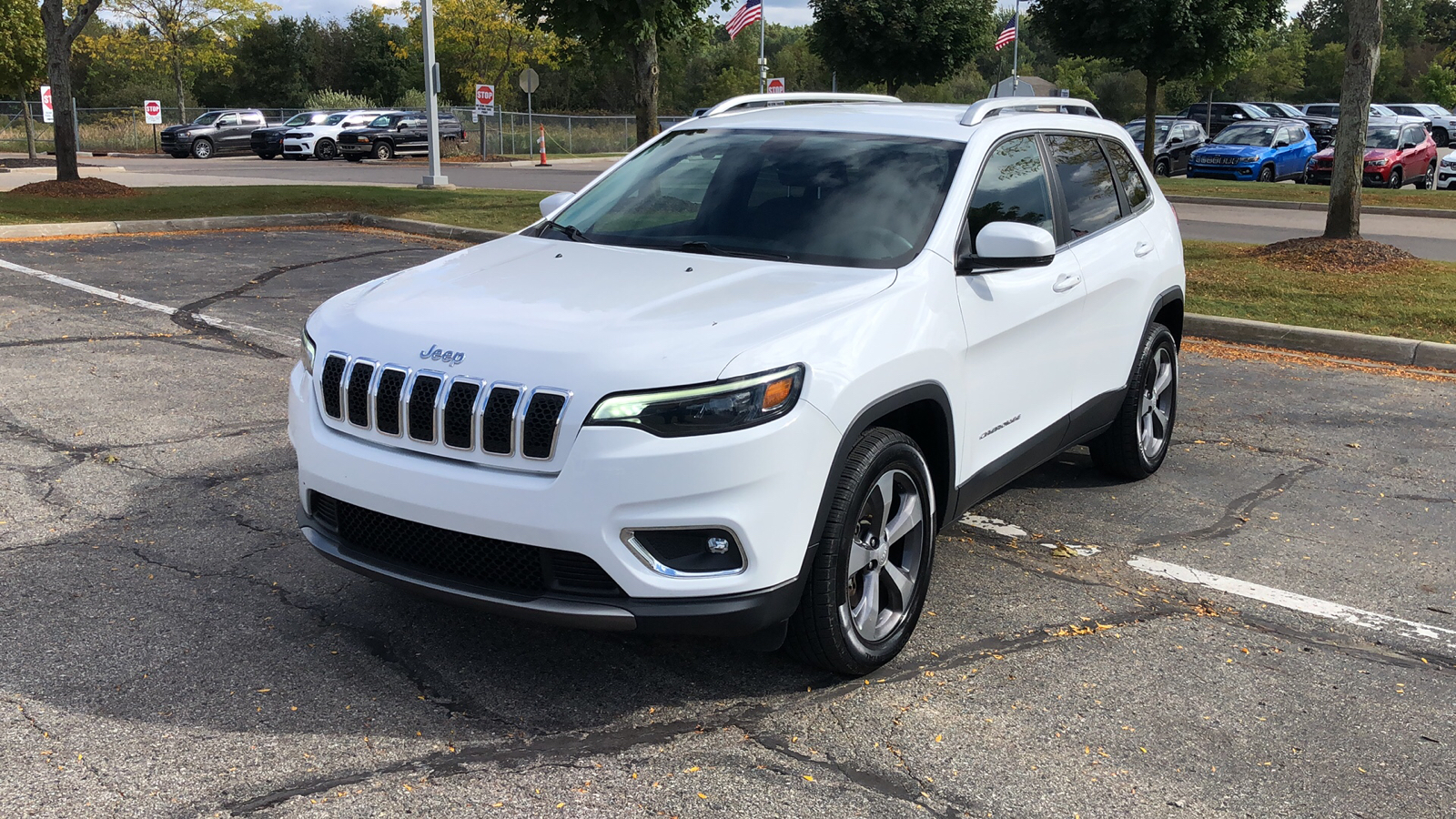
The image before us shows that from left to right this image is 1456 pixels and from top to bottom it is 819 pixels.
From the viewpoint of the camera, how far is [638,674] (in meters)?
3.92

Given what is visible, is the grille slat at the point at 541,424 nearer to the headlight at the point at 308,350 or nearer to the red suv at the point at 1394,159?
the headlight at the point at 308,350

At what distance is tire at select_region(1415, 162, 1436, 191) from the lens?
3103 centimetres

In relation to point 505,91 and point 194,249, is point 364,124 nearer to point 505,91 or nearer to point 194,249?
point 194,249

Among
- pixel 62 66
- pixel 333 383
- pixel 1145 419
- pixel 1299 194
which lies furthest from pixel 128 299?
pixel 1299 194

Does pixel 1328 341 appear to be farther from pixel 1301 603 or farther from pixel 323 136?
pixel 323 136

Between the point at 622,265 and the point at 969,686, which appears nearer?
the point at 969,686

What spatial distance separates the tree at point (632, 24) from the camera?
55.3 ft

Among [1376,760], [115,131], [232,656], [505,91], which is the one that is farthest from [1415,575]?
[505,91]

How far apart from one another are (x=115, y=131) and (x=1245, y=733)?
51.7m

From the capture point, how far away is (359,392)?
370 cm

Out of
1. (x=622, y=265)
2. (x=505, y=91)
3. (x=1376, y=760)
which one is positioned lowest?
(x=1376, y=760)

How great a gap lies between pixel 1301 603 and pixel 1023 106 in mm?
2326

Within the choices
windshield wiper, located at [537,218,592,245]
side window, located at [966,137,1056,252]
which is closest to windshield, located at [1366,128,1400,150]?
side window, located at [966,137,1056,252]

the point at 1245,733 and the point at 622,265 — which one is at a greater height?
the point at 622,265
